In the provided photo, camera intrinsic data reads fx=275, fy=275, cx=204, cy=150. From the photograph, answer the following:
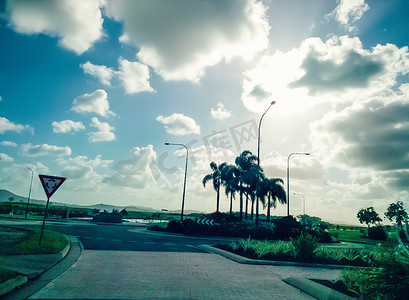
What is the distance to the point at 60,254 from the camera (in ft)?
32.0

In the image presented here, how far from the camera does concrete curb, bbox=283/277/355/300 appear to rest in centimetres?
585

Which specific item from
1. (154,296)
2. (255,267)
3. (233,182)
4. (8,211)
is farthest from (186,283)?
(8,211)

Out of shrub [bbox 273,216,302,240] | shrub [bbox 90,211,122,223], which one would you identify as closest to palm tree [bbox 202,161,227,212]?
Answer: shrub [bbox 90,211,122,223]

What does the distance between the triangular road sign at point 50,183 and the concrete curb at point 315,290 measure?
382 inches

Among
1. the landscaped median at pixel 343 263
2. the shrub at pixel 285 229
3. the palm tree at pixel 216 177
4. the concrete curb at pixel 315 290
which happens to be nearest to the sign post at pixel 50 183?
the landscaped median at pixel 343 263

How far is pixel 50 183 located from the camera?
1170cm

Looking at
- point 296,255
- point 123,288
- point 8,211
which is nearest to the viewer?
point 123,288

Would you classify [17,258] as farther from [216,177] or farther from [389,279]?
[216,177]

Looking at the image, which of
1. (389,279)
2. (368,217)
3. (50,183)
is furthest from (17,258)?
(368,217)

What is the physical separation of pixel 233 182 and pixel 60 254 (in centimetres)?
3922

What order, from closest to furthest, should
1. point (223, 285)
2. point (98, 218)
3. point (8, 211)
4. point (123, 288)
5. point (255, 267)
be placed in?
1. point (123, 288)
2. point (223, 285)
3. point (255, 267)
4. point (98, 218)
5. point (8, 211)

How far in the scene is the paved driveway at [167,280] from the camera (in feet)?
19.3

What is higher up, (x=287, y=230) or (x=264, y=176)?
(x=264, y=176)

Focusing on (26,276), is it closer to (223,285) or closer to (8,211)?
(223,285)
